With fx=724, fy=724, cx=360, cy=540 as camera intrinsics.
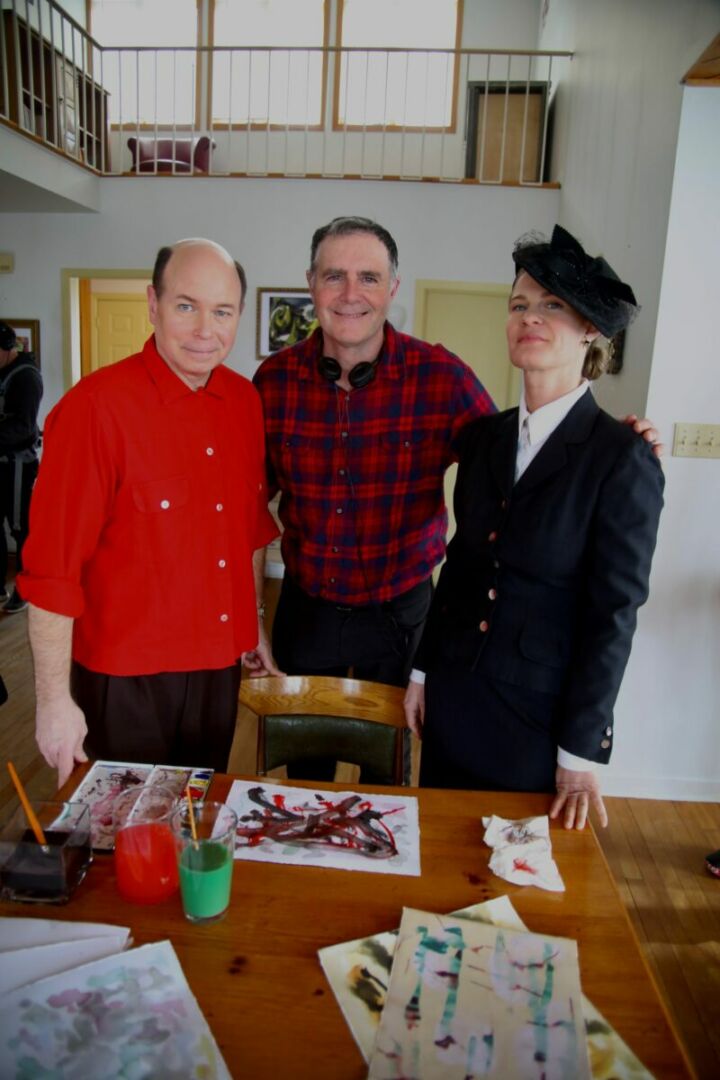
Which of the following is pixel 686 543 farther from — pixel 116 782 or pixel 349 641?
pixel 116 782

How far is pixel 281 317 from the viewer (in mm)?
5516

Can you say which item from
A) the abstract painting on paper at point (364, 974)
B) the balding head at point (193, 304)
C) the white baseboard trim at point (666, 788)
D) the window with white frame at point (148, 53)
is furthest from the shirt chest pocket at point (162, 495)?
the window with white frame at point (148, 53)

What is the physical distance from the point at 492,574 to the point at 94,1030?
3.05 feet

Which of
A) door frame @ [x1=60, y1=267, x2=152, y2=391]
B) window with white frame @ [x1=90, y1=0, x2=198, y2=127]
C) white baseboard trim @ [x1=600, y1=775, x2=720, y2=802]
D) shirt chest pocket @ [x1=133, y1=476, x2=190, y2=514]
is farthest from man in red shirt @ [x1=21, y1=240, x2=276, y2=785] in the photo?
window with white frame @ [x1=90, y1=0, x2=198, y2=127]

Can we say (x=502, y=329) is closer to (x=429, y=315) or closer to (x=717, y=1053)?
(x=429, y=315)

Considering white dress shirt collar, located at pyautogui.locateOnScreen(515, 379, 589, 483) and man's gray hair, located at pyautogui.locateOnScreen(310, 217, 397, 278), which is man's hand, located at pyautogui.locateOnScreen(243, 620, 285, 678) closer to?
→ white dress shirt collar, located at pyautogui.locateOnScreen(515, 379, 589, 483)

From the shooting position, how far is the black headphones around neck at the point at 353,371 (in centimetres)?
179

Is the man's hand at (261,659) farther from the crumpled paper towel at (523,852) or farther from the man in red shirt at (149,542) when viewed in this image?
the crumpled paper towel at (523,852)

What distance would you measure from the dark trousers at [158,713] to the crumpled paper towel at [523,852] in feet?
2.11

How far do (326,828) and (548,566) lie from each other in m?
0.59

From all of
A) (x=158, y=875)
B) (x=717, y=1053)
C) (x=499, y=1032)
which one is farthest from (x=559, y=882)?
(x=717, y=1053)

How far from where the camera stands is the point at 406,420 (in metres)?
1.84

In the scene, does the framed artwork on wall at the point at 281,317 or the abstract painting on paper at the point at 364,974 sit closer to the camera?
the abstract painting on paper at the point at 364,974

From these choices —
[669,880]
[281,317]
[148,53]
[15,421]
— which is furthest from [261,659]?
[148,53]
